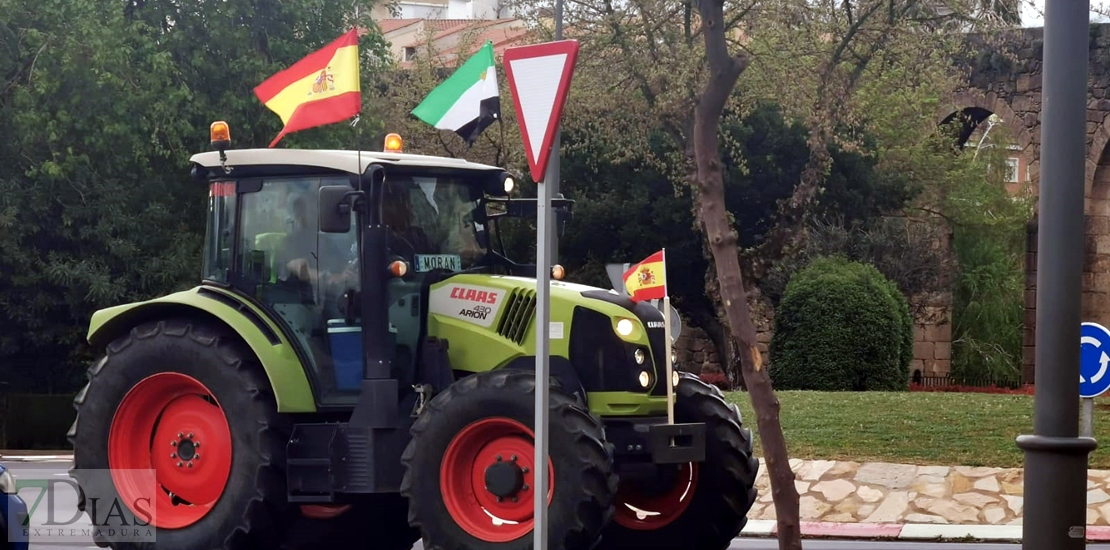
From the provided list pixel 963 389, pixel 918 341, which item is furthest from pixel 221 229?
pixel 918 341

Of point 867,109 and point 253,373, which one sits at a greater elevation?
point 867,109

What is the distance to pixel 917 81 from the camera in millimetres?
28938

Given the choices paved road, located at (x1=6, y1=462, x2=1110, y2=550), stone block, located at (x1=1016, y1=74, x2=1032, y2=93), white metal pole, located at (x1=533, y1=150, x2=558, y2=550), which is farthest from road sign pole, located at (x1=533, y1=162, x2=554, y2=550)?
stone block, located at (x1=1016, y1=74, x2=1032, y2=93)

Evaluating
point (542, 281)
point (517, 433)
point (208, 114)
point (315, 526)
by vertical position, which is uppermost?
point (208, 114)

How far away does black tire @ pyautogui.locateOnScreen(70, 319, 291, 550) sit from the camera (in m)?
8.91

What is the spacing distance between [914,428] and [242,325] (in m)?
10.0

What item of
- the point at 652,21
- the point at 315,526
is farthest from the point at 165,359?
the point at 652,21

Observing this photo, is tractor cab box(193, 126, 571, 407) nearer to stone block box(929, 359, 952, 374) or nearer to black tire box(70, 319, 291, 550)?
black tire box(70, 319, 291, 550)

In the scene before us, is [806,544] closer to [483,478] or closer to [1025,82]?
[483,478]

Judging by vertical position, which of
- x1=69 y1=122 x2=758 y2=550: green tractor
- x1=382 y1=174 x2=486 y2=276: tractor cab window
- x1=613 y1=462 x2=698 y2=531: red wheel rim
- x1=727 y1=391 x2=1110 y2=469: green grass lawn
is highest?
x1=382 y1=174 x2=486 y2=276: tractor cab window

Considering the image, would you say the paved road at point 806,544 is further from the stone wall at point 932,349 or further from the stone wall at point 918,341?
the stone wall at point 932,349

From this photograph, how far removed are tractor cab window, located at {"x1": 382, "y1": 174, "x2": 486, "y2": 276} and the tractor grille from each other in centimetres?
57

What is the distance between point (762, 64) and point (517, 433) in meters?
20.3

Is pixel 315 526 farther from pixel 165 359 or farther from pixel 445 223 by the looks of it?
pixel 445 223
